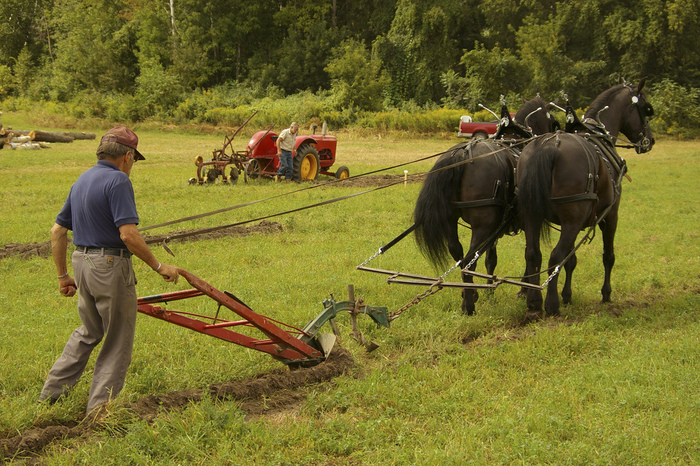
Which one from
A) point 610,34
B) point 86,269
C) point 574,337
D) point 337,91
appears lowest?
point 574,337

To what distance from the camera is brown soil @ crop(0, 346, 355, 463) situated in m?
3.75

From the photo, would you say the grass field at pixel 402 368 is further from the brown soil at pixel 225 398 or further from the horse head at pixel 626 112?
the horse head at pixel 626 112

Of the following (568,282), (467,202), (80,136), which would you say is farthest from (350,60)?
(467,202)

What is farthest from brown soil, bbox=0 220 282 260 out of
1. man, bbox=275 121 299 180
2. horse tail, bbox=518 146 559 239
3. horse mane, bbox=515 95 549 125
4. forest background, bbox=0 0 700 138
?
forest background, bbox=0 0 700 138

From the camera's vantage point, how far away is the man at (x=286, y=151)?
15.7 m

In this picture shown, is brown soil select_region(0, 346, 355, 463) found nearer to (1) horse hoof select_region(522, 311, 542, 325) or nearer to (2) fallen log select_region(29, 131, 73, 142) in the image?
(1) horse hoof select_region(522, 311, 542, 325)

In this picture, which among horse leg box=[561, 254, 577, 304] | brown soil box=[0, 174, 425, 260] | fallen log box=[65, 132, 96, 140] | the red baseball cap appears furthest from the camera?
fallen log box=[65, 132, 96, 140]

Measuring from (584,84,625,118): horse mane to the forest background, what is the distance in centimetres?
2408

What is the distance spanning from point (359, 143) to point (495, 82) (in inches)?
475

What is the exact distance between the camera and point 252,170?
16.2 metres

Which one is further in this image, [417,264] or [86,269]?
[417,264]

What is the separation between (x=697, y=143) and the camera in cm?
2916

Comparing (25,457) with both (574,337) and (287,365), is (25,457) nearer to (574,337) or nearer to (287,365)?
(287,365)

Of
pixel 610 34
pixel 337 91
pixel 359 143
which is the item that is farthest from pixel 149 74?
pixel 610 34
